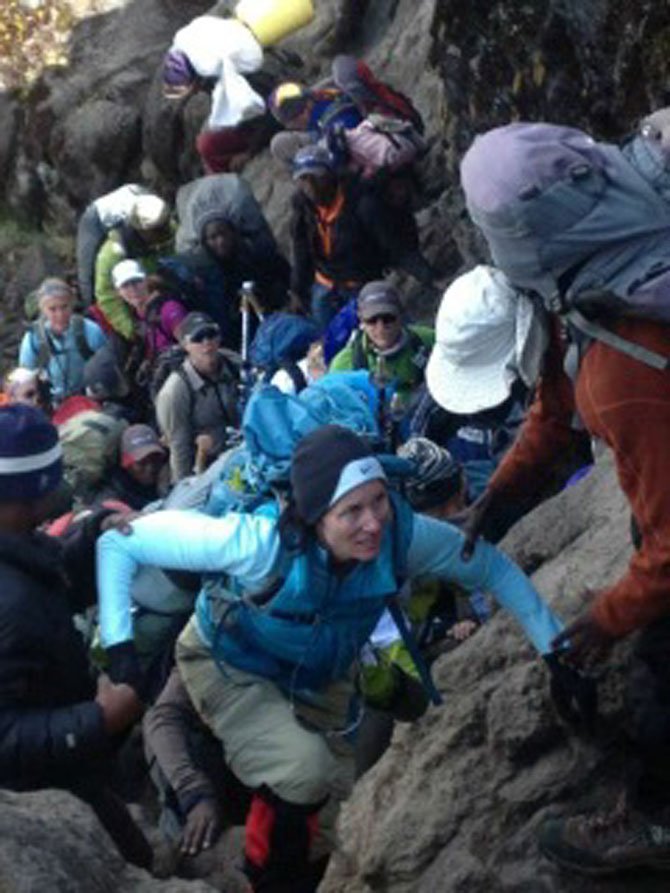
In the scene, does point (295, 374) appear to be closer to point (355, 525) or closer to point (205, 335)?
point (205, 335)

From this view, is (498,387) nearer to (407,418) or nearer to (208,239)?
(407,418)

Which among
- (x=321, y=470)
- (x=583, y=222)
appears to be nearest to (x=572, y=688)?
(x=321, y=470)

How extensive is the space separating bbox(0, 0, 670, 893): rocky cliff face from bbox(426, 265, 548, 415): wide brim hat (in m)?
1.20

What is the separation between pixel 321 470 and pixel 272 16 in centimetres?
1109

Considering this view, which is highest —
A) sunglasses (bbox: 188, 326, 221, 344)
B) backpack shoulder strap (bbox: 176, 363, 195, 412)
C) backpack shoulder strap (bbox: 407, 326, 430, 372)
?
backpack shoulder strap (bbox: 407, 326, 430, 372)

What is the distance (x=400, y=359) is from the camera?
356 inches

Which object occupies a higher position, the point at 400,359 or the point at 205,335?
the point at 400,359

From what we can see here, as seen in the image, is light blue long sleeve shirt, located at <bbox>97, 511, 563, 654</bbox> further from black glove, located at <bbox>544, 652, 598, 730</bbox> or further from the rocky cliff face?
the rocky cliff face

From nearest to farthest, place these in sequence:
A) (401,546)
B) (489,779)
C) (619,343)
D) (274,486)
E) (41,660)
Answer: (619,343)
(41,660)
(274,486)
(401,546)
(489,779)

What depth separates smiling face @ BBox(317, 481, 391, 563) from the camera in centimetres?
498

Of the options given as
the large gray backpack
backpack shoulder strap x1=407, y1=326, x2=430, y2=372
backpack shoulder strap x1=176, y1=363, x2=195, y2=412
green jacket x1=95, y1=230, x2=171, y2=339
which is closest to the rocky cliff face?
backpack shoulder strap x1=407, y1=326, x2=430, y2=372

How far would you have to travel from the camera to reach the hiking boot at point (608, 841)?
5.22m

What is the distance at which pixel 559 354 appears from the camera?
17.2 feet

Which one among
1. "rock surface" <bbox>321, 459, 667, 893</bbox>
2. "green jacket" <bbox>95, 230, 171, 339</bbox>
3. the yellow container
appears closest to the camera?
"rock surface" <bbox>321, 459, 667, 893</bbox>
